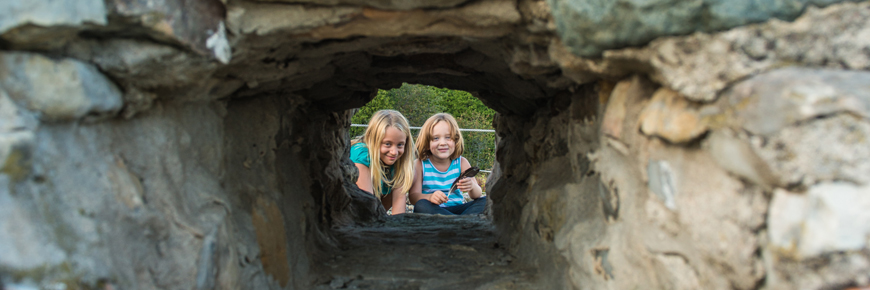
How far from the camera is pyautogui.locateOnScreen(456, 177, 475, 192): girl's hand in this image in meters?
4.77

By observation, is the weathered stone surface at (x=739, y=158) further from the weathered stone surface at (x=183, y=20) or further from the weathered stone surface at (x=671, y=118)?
the weathered stone surface at (x=183, y=20)

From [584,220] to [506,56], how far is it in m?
0.63

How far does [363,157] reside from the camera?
4.79 metres

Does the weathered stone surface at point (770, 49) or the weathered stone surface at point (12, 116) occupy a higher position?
the weathered stone surface at point (770, 49)

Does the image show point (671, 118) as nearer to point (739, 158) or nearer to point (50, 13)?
point (739, 158)

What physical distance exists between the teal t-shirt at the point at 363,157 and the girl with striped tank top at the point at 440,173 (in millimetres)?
244

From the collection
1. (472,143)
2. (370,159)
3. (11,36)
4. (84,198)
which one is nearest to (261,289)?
(84,198)

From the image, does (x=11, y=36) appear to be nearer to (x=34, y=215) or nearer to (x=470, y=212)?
(x=34, y=215)

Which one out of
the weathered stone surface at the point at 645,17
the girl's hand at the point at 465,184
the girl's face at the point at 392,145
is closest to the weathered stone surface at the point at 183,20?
the weathered stone surface at the point at 645,17

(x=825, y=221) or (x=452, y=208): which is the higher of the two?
(x=825, y=221)

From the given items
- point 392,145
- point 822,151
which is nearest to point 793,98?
point 822,151

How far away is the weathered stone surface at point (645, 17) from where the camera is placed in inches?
41.8

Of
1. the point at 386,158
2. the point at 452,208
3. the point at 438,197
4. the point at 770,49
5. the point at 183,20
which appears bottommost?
the point at 452,208

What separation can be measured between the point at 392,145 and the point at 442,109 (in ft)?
22.0
